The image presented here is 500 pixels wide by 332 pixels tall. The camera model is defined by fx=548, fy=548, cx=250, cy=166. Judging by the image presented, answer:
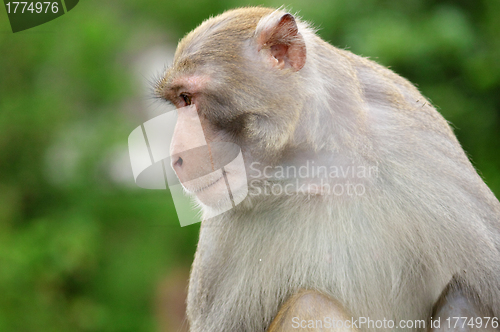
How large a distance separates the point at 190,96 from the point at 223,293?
1.13 meters

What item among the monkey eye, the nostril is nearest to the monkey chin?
the nostril

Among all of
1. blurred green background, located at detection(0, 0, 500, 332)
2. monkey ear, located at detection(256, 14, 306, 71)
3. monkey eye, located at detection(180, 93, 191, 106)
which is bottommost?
blurred green background, located at detection(0, 0, 500, 332)

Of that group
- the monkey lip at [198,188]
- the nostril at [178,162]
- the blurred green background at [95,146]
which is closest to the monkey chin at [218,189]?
the monkey lip at [198,188]

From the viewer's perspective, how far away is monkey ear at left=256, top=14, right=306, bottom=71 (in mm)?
2707

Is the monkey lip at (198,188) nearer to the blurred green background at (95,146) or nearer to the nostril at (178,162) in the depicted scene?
the nostril at (178,162)

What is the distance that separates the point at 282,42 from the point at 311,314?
1350mm

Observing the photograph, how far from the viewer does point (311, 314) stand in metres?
2.67

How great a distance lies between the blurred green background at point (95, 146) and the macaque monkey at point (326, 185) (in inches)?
107

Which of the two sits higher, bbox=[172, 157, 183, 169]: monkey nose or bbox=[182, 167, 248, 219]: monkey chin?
bbox=[172, 157, 183, 169]: monkey nose

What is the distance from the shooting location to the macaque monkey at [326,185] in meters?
2.69

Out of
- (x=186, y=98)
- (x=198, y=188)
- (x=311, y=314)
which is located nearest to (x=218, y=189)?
(x=198, y=188)

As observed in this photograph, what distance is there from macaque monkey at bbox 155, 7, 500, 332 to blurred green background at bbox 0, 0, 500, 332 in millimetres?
2725

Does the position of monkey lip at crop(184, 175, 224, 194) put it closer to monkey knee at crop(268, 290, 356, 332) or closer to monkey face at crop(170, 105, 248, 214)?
monkey face at crop(170, 105, 248, 214)

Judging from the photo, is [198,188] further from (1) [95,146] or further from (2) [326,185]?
(1) [95,146]
